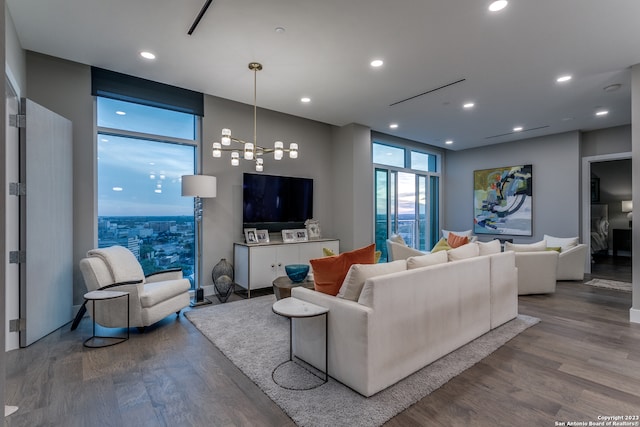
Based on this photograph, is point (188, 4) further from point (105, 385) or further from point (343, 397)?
point (343, 397)

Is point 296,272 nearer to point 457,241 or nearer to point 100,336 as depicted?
point 100,336

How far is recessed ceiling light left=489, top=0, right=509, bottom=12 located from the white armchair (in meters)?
4.07

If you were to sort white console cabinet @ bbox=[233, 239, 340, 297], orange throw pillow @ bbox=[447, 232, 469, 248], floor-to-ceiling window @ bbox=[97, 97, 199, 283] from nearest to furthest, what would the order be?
floor-to-ceiling window @ bbox=[97, 97, 199, 283] → white console cabinet @ bbox=[233, 239, 340, 297] → orange throw pillow @ bbox=[447, 232, 469, 248]

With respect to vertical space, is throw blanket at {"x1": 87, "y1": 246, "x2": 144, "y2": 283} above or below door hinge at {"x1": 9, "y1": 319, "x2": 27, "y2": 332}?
Answer: above

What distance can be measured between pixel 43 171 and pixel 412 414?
155 inches

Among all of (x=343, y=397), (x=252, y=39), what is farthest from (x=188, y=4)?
(x=343, y=397)

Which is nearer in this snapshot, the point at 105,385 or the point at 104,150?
the point at 105,385

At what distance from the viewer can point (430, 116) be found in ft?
17.7

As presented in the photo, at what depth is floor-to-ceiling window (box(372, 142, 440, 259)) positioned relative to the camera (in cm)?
690

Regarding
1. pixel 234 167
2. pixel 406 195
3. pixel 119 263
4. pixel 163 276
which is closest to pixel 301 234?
pixel 234 167

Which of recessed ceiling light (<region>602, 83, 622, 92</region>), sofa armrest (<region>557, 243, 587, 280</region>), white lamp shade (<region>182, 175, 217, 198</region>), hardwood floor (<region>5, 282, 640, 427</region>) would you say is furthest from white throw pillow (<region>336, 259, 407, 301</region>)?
sofa armrest (<region>557, 243, 587, 280</region>)

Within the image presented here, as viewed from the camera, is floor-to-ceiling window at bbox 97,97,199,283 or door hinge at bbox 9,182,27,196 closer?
door hinge at bbox 9,182,27,196

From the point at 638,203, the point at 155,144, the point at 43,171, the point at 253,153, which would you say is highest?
the point at 155,144

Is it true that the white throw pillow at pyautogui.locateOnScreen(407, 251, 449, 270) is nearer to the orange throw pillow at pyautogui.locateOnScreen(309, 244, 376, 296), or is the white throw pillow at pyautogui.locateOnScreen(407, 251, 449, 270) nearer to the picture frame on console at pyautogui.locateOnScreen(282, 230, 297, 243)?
the orange throw pillow at pyautogui.locateOnScreen(309, 244, 376, 296)
